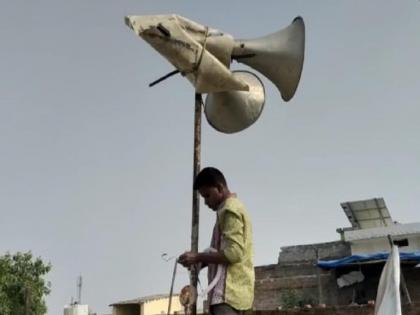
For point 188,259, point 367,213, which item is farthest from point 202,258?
point 367,213

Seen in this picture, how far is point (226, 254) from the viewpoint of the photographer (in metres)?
2.82

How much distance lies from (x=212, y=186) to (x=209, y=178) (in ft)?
0.14

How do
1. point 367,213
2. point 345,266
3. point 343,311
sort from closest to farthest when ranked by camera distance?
point 343,311 < point 345,266 < point 367,213

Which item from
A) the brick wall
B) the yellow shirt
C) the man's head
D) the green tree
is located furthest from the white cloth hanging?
the green tree

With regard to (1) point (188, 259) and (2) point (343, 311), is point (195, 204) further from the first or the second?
(2) point (343, 311)

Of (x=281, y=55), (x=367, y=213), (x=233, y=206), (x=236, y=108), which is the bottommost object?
(x=233, y=206)

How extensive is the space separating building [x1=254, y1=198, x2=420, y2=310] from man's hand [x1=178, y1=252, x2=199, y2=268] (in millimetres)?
12686

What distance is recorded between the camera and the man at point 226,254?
9.30ft

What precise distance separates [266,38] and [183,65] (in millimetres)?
636

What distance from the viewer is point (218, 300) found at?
284cm

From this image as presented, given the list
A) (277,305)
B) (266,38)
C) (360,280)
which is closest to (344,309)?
(266,38)

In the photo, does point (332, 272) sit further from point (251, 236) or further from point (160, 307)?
point (251, 236)

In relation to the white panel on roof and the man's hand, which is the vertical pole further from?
the white panel on roof

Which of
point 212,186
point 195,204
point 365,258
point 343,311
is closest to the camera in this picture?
point 212,186
